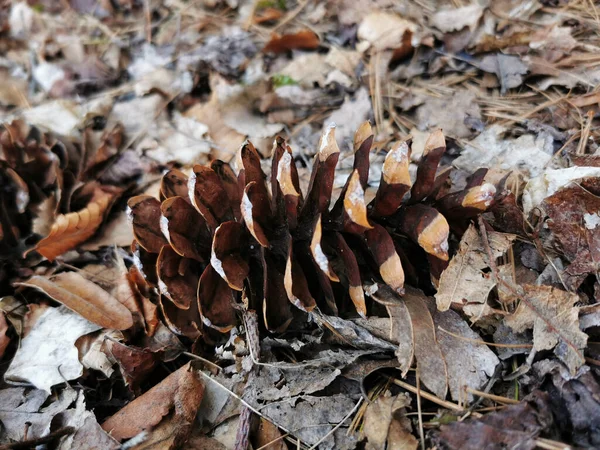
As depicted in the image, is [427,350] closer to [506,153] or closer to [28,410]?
[506,153]

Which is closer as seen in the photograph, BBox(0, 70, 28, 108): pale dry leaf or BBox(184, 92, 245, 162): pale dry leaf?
BBox(184, 92, 245, 162): pale dry leaf

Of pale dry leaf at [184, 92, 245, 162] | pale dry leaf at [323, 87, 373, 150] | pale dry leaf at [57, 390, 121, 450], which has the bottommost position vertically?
pale dry leaf at [57, 390, 121, 450]

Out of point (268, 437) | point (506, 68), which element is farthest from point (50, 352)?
point (506, 68)

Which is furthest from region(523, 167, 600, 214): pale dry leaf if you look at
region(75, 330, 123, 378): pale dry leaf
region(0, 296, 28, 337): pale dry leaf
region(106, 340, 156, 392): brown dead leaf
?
region(0, 296, 28, 337): pale dry leaf

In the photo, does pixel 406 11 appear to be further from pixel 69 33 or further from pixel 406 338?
pixel 69 33

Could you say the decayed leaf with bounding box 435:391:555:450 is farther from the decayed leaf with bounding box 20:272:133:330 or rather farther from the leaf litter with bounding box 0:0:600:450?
the decayed leaf with bounding box 20:272:133:330

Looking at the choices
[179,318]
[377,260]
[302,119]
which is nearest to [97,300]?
[179,318]

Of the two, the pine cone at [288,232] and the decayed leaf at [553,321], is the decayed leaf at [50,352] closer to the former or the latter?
the pine cone at [288,232]

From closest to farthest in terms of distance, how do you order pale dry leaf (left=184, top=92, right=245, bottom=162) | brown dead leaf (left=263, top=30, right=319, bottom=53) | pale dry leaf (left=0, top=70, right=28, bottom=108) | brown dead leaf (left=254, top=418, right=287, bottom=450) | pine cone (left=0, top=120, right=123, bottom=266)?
brown dead leaf (left=254, top=418, right=287, bottom=450), pine cone (left=0, top=120, right=123, bottom=266), pale dry leaf (left=184, top=92, right=245, bottom=162), brown dead leaf (left=263, top=30, right=319, bottom=53), pale dry leaf (left=0, top=70, right=28, bottom=108)
